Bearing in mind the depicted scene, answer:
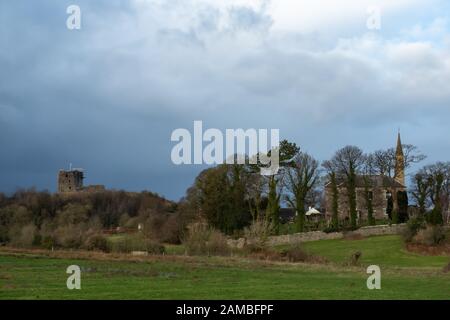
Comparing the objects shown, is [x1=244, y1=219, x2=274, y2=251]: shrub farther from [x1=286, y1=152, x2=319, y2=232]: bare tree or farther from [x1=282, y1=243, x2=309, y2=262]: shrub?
[x1=286, y1=152, x2=319, y2=232]: bare tree

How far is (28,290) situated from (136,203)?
3344 inches

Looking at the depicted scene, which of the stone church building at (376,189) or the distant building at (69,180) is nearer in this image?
the stone church building at (376,189)

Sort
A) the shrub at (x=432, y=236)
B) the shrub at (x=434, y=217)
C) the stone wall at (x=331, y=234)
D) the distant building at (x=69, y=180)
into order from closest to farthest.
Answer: the shrub at (x=432, y=236), the shrub at (x=434, y=217), the stone wall at (x=331, y=234), the distant building at (x=69, y=180)

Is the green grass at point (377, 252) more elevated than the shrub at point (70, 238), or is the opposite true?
the shrub at point (70, 238)

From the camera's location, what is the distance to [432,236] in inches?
2350

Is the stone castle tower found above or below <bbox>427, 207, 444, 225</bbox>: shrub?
above

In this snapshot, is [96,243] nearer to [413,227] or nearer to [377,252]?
[377,252]

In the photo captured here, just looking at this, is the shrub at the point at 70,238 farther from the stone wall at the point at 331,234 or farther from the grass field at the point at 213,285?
the stone wall at the point at 331,234

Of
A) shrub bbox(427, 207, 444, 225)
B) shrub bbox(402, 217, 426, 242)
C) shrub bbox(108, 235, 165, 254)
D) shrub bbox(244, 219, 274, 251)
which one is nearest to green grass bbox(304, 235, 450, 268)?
shrub bbox(402, 217, 426, 242)

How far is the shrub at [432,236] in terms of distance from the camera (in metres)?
59.8

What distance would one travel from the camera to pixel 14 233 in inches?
2293

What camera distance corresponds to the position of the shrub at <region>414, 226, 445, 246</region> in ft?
196

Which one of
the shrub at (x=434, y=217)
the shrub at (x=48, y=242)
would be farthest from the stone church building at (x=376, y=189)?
the shrub at (x=48, y=242)

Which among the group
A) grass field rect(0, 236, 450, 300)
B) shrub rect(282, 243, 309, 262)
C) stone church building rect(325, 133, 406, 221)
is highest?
stone church building rect(325, 133, 406, 221)
